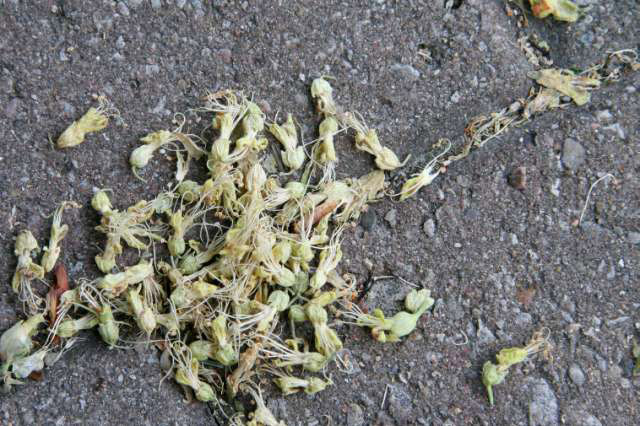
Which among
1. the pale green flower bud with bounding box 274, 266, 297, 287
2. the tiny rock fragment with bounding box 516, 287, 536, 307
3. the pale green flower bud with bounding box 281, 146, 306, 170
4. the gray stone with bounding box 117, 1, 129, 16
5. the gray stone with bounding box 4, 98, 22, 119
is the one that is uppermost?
the gray stone with bounding box 117, 1, 129, 16

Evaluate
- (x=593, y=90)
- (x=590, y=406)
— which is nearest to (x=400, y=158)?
(x=593, y=90)

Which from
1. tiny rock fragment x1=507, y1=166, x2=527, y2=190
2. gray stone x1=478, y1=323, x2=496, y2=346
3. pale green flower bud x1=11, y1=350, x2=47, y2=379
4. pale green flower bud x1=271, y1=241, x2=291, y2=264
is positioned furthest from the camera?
tiny rock fragment x1=507, y1=166, x2=527, y2=190

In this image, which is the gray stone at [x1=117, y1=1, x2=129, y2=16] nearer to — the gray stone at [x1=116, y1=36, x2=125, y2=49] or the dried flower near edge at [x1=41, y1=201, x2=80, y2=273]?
the gray stone at [x1=116, y1=36, x2=125, y2=49]

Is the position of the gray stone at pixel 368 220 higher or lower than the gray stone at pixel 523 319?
higher

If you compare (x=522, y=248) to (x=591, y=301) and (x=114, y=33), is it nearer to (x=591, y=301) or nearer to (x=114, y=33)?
(x=591, y=301)

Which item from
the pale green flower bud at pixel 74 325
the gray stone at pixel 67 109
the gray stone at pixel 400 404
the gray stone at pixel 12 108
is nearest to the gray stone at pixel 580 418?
the gray stone at pixel 400 404

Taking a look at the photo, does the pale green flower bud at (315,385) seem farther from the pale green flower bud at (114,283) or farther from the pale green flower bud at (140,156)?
the pale green flower bud at (140,156)

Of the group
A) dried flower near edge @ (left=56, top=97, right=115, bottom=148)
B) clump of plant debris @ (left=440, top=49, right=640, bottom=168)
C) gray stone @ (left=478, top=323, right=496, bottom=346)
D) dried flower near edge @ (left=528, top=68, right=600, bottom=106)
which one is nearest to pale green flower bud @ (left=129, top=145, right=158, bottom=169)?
dried flower near edge @ (left=56, top=97, right=115, bottom=148)

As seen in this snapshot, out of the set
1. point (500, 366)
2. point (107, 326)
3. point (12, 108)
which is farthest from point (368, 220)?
point (12, 108)

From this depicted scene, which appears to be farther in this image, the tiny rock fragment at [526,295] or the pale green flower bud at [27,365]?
the tiny rock fragment at [526,295]
